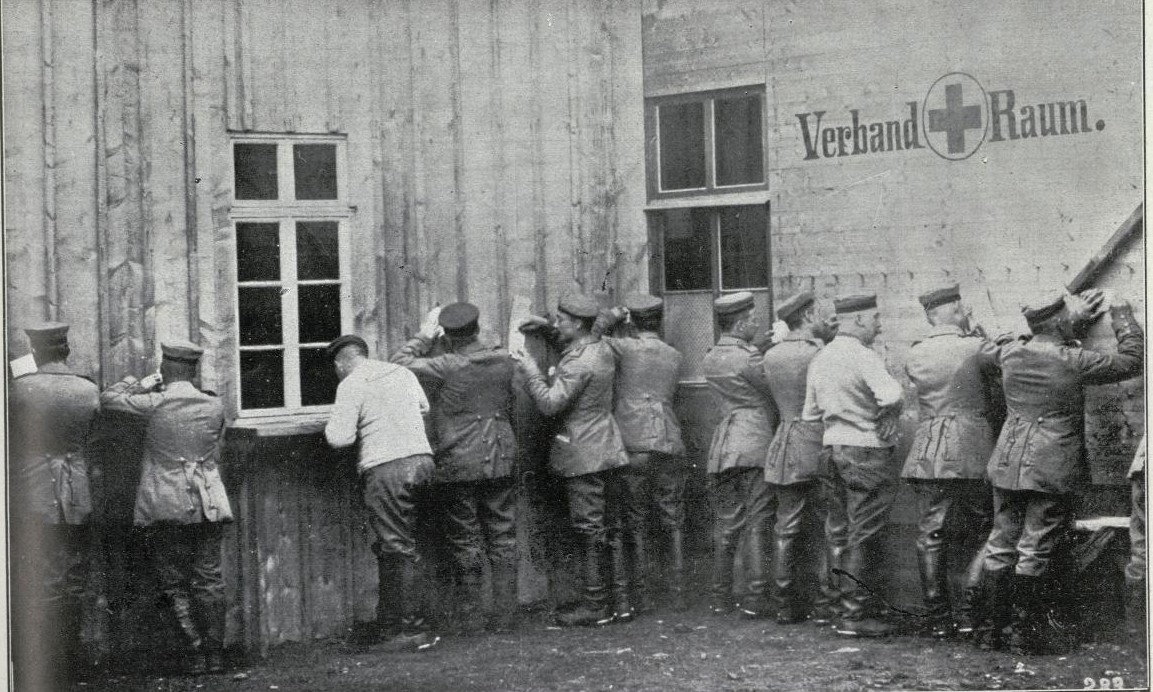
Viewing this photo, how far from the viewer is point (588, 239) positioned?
707cm

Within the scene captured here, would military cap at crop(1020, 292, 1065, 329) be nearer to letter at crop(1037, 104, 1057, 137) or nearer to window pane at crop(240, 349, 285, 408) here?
letter at crop(1037, 104, 1057, 137)

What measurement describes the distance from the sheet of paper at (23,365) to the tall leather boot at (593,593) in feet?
9.30

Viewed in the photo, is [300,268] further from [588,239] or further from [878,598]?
[878,598]

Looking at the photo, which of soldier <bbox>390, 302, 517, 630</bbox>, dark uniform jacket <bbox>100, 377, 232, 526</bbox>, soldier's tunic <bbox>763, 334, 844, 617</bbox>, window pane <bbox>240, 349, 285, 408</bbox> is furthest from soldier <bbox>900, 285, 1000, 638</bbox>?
dark uniform jacket <bbox>100, 377, 232, 526</bbox>

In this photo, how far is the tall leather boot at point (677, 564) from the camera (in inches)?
276

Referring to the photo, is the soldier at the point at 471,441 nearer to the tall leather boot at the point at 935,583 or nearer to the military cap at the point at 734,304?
the military cap at the point at 734,304

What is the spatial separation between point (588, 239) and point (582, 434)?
104 centimetres

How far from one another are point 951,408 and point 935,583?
0.87m

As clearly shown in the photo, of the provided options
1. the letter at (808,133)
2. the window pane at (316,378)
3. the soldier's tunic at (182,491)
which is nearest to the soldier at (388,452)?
the window pane at (316,378)

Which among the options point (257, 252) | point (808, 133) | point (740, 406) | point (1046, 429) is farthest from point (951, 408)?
point (257, 252)

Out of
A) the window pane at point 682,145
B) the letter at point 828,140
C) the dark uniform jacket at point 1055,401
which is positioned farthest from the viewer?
the window pane at point 682,145

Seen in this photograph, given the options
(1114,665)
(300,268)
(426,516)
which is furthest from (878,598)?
(300,268)

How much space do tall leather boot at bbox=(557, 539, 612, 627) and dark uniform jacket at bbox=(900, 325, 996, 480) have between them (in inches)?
63.5

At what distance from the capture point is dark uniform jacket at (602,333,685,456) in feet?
22.9
